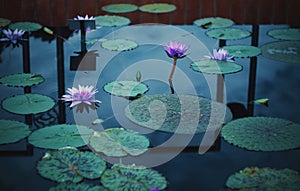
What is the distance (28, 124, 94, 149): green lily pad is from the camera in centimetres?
186

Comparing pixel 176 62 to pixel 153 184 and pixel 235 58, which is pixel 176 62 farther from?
pixel 153 184

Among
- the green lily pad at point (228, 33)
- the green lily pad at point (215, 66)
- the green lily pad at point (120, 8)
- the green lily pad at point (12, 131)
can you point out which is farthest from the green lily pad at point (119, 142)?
the green lily pad at point (120, 8)

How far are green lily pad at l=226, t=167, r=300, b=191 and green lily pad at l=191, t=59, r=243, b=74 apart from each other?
796 millimetres

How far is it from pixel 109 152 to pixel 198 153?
313mm

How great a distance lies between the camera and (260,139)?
6.23ft

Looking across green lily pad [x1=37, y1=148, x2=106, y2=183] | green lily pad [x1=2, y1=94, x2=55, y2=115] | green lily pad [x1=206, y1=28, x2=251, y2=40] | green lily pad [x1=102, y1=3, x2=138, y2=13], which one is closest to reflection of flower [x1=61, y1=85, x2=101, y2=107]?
green lily pad [x1=2, y1=94, x2=55, y2=115]

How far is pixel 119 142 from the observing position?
1.87 metres

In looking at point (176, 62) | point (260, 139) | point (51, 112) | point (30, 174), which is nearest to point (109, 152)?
point (30, 174)

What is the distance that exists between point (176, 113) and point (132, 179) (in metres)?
0.48

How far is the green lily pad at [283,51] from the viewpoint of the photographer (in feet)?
8.54

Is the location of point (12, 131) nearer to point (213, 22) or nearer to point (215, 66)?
point (215, 66)

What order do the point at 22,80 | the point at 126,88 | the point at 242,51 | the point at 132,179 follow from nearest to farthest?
the point at 132,179, the point at 126,88, the point at 22,80, the point at 242,51

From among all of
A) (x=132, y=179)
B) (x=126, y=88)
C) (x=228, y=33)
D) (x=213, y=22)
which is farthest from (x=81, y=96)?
(x=213, y=22)

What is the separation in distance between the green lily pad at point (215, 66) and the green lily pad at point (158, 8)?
2.96 feet
